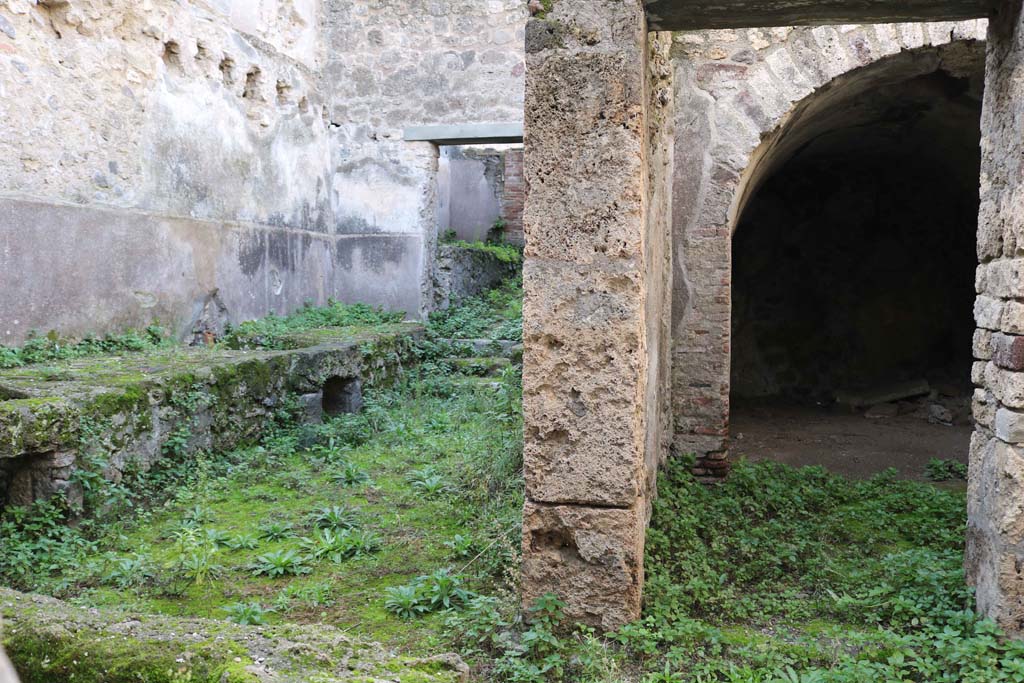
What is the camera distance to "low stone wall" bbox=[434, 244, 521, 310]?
10273 millimetres

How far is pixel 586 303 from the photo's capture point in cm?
320

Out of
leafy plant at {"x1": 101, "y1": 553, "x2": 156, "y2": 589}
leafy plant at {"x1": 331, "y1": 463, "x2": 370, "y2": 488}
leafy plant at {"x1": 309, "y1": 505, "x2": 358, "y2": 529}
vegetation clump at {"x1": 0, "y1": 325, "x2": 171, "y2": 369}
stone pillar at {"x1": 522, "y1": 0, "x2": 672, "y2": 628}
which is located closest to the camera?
stone pillar at {"x1": 522, "y1": 0, "x2": 672, "y2": 628}

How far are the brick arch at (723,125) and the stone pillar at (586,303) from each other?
233cm

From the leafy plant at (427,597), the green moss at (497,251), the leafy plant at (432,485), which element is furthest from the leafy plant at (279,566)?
the green moss at (497,251)

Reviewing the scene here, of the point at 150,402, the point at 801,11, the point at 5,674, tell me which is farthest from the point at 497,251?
the point at 5,674

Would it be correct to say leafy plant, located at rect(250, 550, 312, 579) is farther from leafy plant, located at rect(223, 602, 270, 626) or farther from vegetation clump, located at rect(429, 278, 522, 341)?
vegetation clump, located at rect(429, 278, 522, 341)

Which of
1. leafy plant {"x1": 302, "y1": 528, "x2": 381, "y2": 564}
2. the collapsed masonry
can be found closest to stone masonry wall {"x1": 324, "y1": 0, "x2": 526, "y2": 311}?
leafy plant {"x1": 302, "y1": 528, "x2": 381, "y2": 564}

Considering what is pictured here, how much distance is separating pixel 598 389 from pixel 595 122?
0.98 metres

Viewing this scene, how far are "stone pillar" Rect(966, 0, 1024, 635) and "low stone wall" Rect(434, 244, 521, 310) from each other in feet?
24.1

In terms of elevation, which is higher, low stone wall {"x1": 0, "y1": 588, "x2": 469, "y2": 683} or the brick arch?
the brick arch

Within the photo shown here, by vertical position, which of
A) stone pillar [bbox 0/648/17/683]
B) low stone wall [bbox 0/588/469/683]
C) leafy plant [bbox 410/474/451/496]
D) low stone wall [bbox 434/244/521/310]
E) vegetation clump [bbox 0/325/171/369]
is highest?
low stone wall [bbox 434/244/521/310]

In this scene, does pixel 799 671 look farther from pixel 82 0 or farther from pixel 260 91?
pixel 260 91

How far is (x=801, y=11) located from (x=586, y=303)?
1.50 m

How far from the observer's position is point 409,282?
9.70 meters
